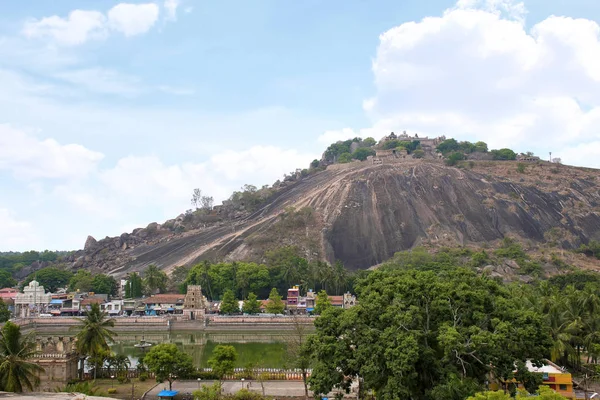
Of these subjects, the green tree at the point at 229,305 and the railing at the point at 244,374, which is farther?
the green tree at the point at 229,305

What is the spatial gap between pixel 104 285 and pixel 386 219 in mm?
62165

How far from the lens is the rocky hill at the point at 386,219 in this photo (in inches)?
5007

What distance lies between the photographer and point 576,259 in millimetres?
118625

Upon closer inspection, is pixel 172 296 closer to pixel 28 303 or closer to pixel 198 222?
pixel 28 303

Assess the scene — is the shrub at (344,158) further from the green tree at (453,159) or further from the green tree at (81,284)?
the green tree at (81,284)

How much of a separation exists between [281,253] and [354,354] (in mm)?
85948

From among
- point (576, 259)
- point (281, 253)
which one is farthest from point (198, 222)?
point (576, 259)

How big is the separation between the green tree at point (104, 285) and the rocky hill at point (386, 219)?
14191mm

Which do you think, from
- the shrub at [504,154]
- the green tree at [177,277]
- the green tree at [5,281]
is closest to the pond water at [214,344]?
the green tree at [177,277]

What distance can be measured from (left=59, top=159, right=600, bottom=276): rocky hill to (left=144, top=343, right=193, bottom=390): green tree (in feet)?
254

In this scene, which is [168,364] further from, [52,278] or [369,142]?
[369,142]

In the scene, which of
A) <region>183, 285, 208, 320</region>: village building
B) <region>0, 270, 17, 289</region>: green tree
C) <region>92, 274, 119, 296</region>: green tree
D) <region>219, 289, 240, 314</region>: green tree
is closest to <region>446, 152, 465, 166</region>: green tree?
<region>219, 289, 240, 314</region>: green tree

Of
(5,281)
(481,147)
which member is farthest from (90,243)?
(481,147)

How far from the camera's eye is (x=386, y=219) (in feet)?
440
